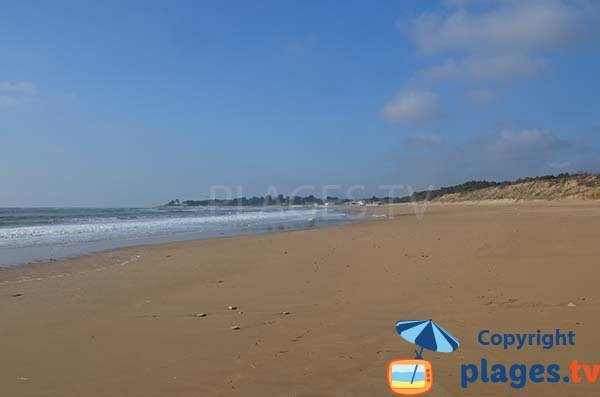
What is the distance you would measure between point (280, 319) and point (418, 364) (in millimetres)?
1941

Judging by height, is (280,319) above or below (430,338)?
below

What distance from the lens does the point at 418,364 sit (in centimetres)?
341

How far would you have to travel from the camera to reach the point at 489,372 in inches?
130

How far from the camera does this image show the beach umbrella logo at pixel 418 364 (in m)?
3.13

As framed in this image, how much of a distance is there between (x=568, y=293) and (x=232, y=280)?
5.00 metres

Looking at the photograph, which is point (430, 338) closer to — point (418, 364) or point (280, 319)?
point (418, 364)

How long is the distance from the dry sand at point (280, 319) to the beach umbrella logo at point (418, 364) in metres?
0.08

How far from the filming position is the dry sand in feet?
11.0

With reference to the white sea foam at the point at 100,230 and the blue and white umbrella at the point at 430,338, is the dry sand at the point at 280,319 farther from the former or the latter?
the white sea foam at the point at 100,230

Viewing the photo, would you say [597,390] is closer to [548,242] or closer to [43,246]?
[548,242]

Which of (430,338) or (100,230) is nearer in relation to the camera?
(430,338)

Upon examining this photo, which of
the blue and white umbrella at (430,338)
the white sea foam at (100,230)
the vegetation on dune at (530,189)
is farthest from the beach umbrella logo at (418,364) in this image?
the vegetation on dune at (530,189)

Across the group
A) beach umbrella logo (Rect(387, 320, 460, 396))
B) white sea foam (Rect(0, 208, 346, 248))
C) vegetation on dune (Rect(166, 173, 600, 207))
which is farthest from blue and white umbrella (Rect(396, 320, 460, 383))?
vegetation on dune (Rect(166, 173, 600, 207))

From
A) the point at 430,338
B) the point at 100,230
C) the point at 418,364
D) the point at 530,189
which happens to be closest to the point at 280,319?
the point at 430,338
